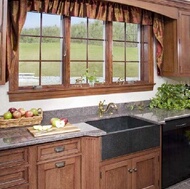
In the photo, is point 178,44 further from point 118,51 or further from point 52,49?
point 52,49

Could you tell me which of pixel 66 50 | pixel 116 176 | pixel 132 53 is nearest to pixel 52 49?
pixel 66 50

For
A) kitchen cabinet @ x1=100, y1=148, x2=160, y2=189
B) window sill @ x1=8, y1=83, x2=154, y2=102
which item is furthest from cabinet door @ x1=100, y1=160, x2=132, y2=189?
window sill @ x1=8, y1=83, x2=154, y2=102

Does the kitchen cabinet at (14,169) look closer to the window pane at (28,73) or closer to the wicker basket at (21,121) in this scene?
the wicker basket at (21,121)

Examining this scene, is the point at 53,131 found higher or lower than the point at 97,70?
lower

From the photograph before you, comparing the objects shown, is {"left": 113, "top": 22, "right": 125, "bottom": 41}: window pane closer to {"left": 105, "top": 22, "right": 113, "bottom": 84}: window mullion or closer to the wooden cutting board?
{"left": 105, "top": 22, "right": 113, "bottom": 84}: window mullion

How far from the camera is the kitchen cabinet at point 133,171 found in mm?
2244

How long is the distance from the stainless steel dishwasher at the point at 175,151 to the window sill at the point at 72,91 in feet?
2.53

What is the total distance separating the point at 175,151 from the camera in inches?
109

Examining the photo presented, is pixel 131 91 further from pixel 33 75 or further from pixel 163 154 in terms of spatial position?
pixel 33 75

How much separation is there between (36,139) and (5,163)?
290mm

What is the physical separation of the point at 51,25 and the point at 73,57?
455 millimetres

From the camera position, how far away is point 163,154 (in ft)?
8.62

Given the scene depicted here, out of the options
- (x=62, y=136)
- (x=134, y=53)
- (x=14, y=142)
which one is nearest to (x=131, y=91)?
(x=134, y=53)

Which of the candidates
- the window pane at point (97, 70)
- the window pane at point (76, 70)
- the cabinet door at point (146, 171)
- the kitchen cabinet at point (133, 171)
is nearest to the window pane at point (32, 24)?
the window pane at point (76, 70)
